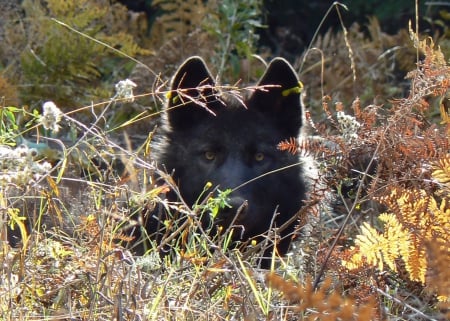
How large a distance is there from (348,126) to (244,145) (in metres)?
2.28

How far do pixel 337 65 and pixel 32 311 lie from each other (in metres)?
6.48

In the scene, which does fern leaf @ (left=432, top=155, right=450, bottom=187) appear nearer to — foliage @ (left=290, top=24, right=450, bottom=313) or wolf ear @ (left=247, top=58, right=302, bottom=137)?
foliage @ (left=290, top=24, right=450, bottom=313)

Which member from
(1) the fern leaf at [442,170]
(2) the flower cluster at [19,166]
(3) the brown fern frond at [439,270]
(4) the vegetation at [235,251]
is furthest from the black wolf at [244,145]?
(3) the brown fern frond at [439,270]

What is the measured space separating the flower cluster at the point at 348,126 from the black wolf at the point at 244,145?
6.27 feet

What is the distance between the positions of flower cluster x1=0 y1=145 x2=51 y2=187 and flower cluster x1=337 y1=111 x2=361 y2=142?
1320 mm

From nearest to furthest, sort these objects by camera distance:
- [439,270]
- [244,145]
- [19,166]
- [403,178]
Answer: [439,270] → [19,166] → [403,178] → [244,145]

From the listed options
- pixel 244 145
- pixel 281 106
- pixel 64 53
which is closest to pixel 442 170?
pixel 244 145

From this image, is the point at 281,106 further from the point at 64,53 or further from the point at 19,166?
the point at 19,166

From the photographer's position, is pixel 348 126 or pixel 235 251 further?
pixel 348 126

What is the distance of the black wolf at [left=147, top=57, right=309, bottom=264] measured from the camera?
6.09 meters

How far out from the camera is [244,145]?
629 centimetres

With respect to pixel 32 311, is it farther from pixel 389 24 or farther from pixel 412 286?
pixel 389 24

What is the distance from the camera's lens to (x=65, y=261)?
371 centimetres

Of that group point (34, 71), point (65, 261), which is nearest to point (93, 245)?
point (65, 261)
